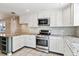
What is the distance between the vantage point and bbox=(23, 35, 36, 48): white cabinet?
125 inches

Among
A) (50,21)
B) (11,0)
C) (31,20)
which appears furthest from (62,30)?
(11,0)

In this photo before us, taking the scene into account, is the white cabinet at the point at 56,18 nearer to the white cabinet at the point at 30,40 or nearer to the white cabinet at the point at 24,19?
the white cabinet at the point at 30,40

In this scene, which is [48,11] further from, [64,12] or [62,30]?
[62,30]

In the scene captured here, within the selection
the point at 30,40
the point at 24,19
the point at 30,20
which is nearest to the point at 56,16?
the point at 30,20

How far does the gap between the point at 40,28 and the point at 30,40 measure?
28.6 inches

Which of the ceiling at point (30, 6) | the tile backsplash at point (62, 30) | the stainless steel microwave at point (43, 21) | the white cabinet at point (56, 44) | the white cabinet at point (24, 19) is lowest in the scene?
the white cabinet at point (56, 44)

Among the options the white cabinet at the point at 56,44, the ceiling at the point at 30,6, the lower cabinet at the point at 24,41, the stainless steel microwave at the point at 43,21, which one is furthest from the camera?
the stainless steel microwave at the point at 43,21

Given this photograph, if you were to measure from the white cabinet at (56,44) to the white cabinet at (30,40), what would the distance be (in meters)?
0.75

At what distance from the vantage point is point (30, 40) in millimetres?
3277

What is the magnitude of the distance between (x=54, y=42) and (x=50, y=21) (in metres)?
0.85

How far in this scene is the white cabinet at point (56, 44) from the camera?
2564 mm

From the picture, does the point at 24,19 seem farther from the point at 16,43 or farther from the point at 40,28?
the point at 16,43

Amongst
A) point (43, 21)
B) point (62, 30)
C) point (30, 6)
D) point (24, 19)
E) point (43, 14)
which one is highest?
point (30, 6)

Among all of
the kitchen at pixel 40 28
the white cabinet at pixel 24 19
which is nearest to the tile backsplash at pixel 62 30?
the kitchen at pixel 40 28
